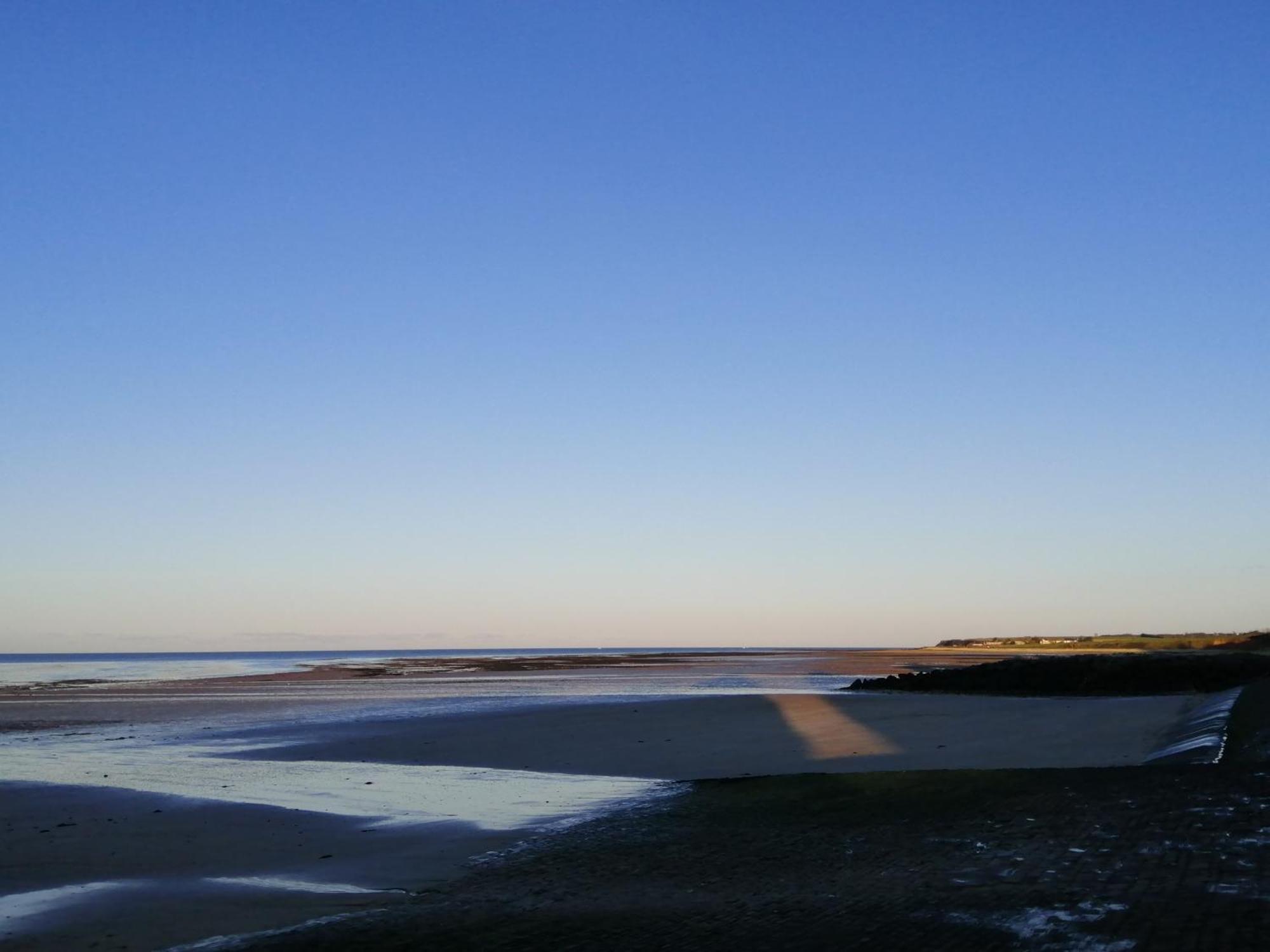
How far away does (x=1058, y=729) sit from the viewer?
2238 cm

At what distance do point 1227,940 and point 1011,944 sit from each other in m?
1.30

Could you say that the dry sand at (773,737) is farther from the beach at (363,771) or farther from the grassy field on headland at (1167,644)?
the grassy field on headland at (1167,644)

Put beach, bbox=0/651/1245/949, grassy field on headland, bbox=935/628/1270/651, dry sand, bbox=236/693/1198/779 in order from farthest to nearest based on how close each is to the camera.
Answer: grassy field on headland, bbox=935/628/1270/651 < dry sand, bbox=236/693/1198/779 < beach, bbox=0/651/1245/949

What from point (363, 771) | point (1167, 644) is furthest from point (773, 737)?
point (1167, 644)

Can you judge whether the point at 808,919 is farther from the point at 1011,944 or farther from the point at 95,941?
the point at 95,941

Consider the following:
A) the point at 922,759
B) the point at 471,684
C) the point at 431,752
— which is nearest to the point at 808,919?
the point at 922,759

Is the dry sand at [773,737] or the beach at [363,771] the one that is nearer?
the beach at [363,771]

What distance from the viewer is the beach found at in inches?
401

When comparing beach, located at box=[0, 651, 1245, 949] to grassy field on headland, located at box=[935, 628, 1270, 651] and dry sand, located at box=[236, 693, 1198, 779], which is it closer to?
dry sand, located at box=[236, 693, 1198, 779]

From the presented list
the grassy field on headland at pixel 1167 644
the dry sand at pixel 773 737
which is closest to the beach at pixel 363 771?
the dry sand at pixel 773 737

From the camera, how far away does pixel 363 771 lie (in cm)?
1947

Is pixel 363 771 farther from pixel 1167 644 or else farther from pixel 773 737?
pixel 1167 644

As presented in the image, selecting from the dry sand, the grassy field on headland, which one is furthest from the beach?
the grassy field on headland

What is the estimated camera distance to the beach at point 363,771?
1018 centimetres
